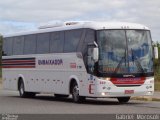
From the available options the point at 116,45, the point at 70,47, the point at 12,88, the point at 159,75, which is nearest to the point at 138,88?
the point at 116,45

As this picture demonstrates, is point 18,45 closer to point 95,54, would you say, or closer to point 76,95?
point 76,95

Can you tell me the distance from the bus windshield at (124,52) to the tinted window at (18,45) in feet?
28.1

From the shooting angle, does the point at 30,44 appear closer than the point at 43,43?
No

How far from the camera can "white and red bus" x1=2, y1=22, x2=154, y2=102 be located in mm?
24344

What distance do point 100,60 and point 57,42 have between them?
4.11m

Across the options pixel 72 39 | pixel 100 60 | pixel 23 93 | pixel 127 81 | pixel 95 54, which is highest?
pixel 72 39

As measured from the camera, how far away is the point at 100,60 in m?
24.4

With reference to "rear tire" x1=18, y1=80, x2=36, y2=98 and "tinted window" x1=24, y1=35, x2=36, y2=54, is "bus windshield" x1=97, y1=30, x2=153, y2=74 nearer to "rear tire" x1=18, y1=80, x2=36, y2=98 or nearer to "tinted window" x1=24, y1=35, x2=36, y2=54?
"tinted window" x1=24, y1=35, x2=36, y2=54

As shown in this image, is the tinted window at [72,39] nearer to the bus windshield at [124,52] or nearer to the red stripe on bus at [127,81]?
the bus windshield at [124,52]

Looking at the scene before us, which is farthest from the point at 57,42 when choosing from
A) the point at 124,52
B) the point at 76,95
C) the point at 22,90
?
the point at 22,90

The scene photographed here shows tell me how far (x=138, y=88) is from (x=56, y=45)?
5.33 m

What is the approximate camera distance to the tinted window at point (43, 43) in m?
29.1

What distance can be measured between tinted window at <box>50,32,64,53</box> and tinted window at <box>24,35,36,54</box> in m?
2.31

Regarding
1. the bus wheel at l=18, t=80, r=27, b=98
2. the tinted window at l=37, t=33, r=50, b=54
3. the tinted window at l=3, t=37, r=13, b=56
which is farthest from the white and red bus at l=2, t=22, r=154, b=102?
the tinted window at l=3, t=37, r=13, b=56
